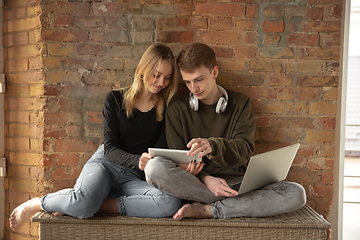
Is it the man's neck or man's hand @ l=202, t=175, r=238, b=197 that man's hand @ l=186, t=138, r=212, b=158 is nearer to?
man's hand @ l=202, t=175, r=238, b=197

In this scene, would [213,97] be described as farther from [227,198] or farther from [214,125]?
[227,198]

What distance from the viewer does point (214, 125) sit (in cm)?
182

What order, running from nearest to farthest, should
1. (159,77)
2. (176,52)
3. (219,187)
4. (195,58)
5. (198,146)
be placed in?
(198,146) < (219,187) < (195,58) < (159,77) < (176,52)

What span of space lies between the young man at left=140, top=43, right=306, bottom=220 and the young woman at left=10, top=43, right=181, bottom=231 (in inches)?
3.8

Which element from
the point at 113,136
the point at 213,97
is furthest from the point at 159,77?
the point at 113,136

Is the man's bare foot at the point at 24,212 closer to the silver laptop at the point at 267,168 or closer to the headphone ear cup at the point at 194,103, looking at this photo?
the headphone ear cup at the point at 194,103

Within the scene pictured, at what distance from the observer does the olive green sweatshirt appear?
1.76 meters

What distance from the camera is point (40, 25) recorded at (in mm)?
1962

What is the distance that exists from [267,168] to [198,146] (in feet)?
1.30

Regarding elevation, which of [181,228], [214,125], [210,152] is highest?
[214,125]

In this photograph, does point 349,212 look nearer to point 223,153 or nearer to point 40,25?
point 223,153

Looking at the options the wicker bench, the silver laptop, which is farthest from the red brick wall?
the wicker bench

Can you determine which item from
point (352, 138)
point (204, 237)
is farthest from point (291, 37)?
point (204, 237)

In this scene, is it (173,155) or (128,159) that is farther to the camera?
(128,159)
